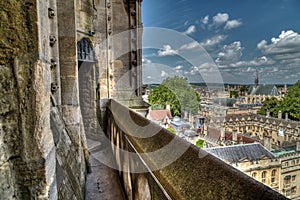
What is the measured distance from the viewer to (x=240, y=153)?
1947cm

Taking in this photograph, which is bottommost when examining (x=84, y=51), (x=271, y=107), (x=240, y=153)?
(x=240, y=153)

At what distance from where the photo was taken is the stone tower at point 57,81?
63.6 inches

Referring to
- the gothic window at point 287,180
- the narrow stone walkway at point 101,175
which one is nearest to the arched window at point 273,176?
the gothic window at point 287,180

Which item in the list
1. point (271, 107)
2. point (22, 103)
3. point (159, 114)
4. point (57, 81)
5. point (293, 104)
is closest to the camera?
point (22, 103)

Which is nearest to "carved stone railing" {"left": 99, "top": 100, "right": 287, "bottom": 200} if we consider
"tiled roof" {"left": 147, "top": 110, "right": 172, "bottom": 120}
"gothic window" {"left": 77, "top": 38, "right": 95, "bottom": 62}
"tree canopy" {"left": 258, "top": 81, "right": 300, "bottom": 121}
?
"gothic window" {"left": 77, "top": 38, "right": 95, "bottom": 62}

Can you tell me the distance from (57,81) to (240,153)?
19.4 m

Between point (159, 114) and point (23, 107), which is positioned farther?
point (159, 114)

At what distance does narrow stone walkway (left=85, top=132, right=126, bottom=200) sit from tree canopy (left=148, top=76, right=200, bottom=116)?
32.1m

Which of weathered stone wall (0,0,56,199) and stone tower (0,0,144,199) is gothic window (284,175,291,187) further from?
weathered stone wall (0,0,56,199)

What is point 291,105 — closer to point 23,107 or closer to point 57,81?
point 57,81

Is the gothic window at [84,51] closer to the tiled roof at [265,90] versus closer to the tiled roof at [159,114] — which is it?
the tiled roof at [159,114]

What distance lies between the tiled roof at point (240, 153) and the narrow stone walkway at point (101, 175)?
1398 cm

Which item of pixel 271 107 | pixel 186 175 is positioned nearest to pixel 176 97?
pixel 271 107

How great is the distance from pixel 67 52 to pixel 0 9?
3373mm
